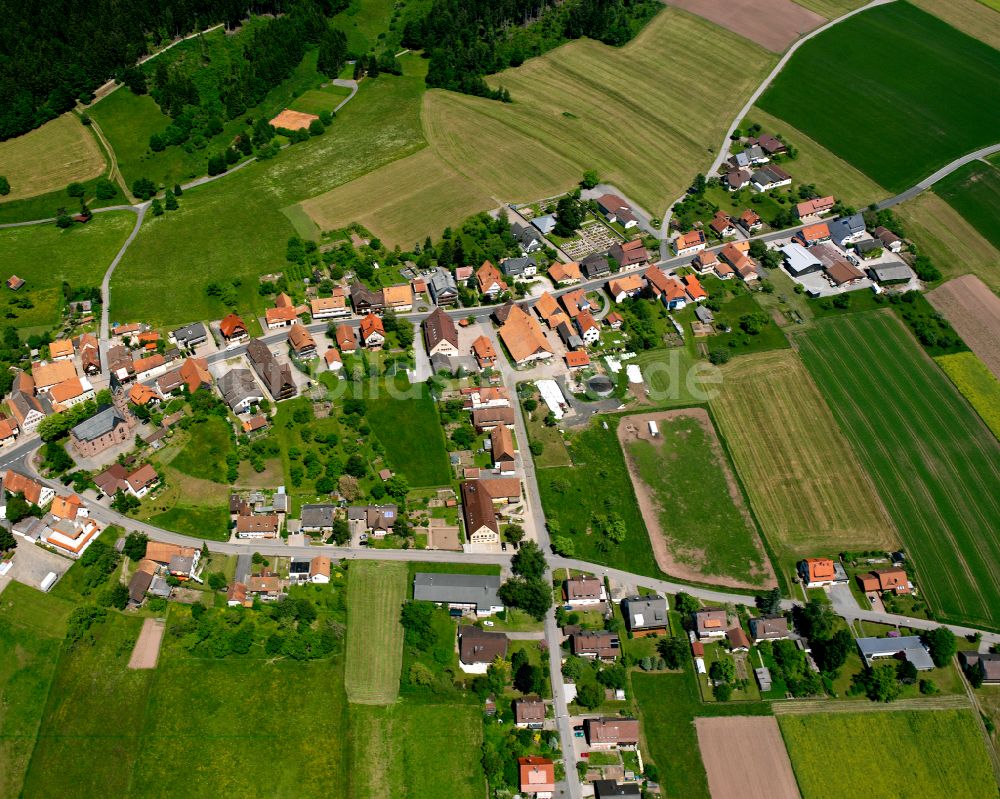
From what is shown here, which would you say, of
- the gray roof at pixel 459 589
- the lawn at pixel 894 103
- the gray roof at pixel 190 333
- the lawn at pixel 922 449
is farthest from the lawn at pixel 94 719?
the lawn at pixel 894 103

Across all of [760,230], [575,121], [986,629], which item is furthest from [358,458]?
[575,121]

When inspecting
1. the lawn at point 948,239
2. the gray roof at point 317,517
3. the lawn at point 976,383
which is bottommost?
the lawn at point 976,383

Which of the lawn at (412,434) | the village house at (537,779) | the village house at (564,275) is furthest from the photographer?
the village house at (564,275)

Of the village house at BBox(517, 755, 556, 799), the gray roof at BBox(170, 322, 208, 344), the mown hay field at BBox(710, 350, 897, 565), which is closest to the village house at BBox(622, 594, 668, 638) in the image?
the village house at BBox(517, 755, 556, 799)

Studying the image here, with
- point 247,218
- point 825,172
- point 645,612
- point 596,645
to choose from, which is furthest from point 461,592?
point 825,172

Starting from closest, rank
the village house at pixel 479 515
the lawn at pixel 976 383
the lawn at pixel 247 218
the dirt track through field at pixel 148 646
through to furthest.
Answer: the dirt track through field at pixel 148 646 < the village house at pixel 479 515 < the lawn at pixel 976 383 < the lawn at pixel 247 218

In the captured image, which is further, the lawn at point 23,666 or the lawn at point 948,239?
the lawn at point 948,239

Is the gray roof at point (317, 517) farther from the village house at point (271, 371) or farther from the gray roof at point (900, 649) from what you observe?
the gray roof at point (900, 649)

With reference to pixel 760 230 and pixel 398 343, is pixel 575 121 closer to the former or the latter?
pixel 760 230
